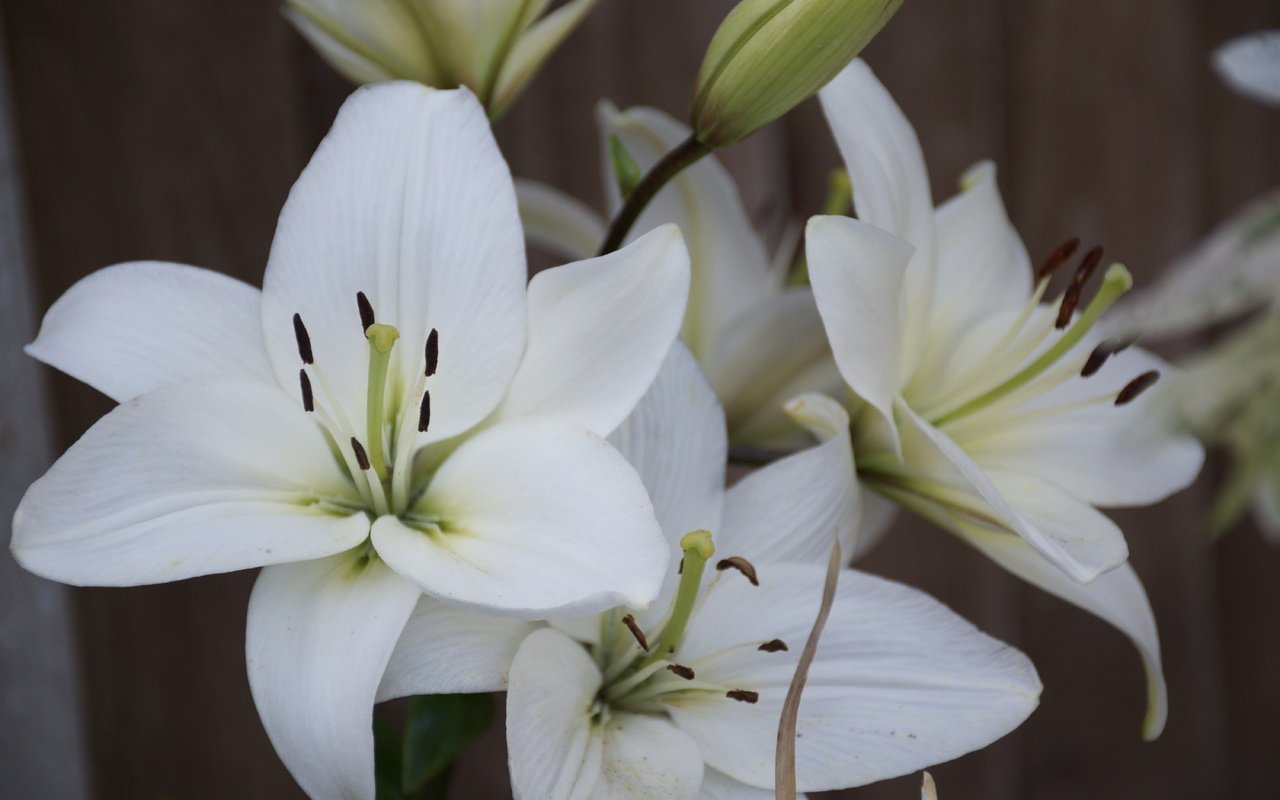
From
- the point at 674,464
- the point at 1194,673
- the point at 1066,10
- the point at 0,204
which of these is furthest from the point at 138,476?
the point at 1194,673

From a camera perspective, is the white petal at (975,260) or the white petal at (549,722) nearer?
the white petal at (549,722)

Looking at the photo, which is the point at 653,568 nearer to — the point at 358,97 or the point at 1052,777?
the point at 358,97

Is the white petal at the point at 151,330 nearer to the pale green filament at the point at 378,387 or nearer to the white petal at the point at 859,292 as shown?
the pale green filament at the point at 378,387

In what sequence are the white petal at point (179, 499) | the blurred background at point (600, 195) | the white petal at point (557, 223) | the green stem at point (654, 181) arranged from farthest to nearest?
1. the blurred background at point (600, 195)
2. the white petal at point (557, 223)
3. the green stem at point (654, 181)
4. the white petal at point (179, 499)

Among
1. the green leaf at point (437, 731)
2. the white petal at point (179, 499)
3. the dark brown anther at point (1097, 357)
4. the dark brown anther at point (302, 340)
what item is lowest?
the green leaf at point (437, 731)

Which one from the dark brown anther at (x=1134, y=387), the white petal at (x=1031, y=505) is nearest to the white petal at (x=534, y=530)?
the white petal at (x=1031, y=505)

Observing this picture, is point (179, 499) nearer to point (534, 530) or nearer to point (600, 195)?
point (534, 530)

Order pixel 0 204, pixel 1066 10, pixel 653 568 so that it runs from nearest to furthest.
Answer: pixel 653 568, pixel 0 204, pixel 1066 10

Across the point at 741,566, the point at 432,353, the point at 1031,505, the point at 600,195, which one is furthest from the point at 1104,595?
the point at 600,195

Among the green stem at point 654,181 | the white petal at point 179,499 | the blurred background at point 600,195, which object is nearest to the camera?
the white petal at point 179,499
